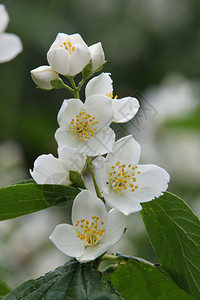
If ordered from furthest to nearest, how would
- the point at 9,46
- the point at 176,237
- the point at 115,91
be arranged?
the point at 115,91
the point at 9,46
the point at 176,237

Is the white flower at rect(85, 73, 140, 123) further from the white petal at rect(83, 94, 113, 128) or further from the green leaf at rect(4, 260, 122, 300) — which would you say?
the green leaf at rect(4, 260, 122, 300)

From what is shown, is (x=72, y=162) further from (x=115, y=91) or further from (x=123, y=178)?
(x=115, y=91)

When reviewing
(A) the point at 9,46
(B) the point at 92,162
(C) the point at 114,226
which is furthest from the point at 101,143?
(A) the point at 9,46

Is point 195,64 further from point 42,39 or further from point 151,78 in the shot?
point 42,39

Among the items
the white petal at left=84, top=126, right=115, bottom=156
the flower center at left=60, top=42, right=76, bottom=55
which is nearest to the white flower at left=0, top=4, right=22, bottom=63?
the flower center at left=60, top=42, right=76, bottom=55

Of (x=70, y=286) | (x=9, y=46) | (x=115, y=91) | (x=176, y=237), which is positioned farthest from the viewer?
(x=115, y=91)

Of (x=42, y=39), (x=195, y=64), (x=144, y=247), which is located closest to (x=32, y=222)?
(x=144, y=247)
